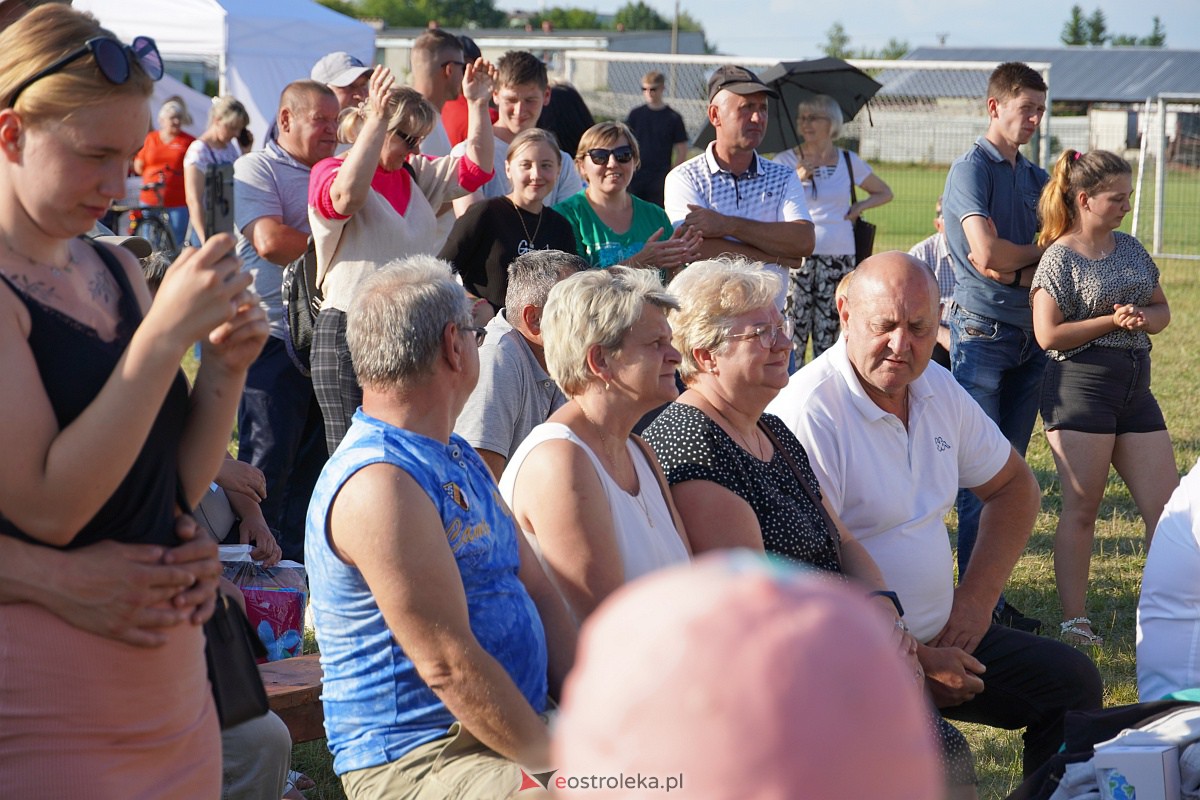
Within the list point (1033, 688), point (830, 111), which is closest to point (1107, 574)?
point (1033, 688)

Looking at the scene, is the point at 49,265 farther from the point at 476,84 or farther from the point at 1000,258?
the point at 1000,258

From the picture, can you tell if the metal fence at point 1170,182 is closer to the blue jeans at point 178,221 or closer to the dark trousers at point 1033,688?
the blue jeans at point 178,221

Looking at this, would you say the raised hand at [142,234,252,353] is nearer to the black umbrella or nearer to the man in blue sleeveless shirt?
the man in blue sleeveless shirt

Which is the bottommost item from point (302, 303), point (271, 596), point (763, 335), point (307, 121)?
point (271, 596)

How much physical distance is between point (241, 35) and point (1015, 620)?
11.9 metres

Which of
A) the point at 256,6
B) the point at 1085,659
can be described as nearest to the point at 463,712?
the point at 1085,659

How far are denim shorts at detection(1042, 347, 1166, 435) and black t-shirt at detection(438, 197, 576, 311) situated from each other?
2132 millimetres

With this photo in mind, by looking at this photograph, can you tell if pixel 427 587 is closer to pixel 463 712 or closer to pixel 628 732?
pixel 463 712

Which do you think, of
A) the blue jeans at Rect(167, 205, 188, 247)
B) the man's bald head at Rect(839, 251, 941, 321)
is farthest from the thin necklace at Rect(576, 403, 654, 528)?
the blue jeans at Rect(167, 205, 188, 247)

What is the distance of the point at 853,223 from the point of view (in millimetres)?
8195

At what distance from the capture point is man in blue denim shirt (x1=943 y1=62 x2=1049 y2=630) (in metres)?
5.53

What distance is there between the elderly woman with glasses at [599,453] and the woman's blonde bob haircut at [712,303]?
0.79 feet

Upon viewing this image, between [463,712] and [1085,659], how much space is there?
78.0 inches

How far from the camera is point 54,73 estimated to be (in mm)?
1670
